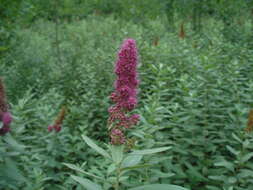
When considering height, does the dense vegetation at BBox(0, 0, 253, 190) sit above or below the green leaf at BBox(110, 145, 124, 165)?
below

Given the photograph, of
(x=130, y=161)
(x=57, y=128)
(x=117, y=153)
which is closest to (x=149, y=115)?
(x=57, y=128)

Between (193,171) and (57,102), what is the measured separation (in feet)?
7.19

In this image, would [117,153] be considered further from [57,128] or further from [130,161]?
[57,128]

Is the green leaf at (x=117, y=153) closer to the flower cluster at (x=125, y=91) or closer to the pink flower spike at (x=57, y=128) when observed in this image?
the flower cluster at (x=125, y=91)

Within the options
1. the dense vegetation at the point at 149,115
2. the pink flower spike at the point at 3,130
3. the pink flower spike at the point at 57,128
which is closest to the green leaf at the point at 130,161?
the dense vegetation at the point at 149,115

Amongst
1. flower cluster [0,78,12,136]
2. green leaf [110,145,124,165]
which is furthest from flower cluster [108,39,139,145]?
flower cluster [0,78,12,136]

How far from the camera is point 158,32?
924cm

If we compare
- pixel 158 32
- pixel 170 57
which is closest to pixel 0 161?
pixel 170 57

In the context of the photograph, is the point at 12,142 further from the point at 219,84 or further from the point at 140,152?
the point at 219,84

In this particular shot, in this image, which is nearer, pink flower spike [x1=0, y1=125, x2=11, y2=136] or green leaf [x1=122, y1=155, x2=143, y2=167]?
green leaf [x1=122, y1=155, x2=143, y2=167]

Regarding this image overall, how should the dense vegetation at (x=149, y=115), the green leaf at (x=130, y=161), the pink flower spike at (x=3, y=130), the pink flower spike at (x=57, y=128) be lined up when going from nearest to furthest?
the green leaf at (x=130, y=161) → the pink flower spike at (x=3, y=130) → the dense vegetation at (x=149, y=115) → the pink flower spike at (x=57, y=128)

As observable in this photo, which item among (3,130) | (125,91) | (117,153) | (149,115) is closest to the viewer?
(117,153)

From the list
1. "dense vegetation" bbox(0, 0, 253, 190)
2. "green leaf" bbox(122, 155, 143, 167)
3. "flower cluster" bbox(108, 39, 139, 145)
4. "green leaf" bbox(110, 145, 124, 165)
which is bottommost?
"dense vegetation" bbox(0, 0, 253, 190)

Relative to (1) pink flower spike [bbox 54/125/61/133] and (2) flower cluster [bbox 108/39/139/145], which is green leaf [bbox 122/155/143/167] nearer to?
(2) flower cluster [bbox 108/39/139/145]
